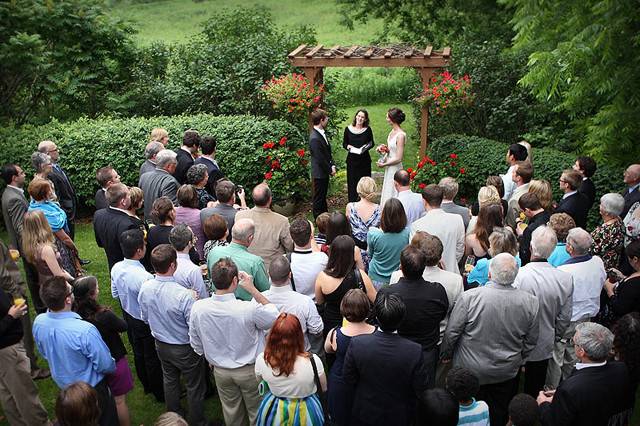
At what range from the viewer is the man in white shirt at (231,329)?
17.8 feet

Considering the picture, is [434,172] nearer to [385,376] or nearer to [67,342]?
[385,376]

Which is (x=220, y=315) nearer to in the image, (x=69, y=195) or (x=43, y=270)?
(x=43, y=270)

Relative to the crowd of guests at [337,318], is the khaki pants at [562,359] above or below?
below

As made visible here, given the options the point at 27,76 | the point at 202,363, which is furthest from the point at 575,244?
the point at 27,76

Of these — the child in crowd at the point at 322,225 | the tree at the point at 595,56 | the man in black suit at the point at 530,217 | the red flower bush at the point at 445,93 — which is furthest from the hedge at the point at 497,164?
the child in crowd at the point at 322,225

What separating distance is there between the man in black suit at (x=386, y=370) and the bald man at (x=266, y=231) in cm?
250

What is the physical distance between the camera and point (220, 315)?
5438 millimetres

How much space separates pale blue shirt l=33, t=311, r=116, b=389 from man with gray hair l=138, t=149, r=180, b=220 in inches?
127

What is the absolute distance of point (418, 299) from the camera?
5480 millimetres

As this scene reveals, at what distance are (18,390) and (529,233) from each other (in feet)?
18.1

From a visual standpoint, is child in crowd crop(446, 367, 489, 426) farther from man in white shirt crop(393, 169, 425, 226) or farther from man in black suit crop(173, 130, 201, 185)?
man in black suit crop(173, 130, 201, 185)

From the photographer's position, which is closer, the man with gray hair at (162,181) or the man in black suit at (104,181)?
the man in black suit at (104,181)

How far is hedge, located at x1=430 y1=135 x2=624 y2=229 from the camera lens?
10406 mm

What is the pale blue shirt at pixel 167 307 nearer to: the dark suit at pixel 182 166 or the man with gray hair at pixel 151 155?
the man with gray hair at pixel 151 155
